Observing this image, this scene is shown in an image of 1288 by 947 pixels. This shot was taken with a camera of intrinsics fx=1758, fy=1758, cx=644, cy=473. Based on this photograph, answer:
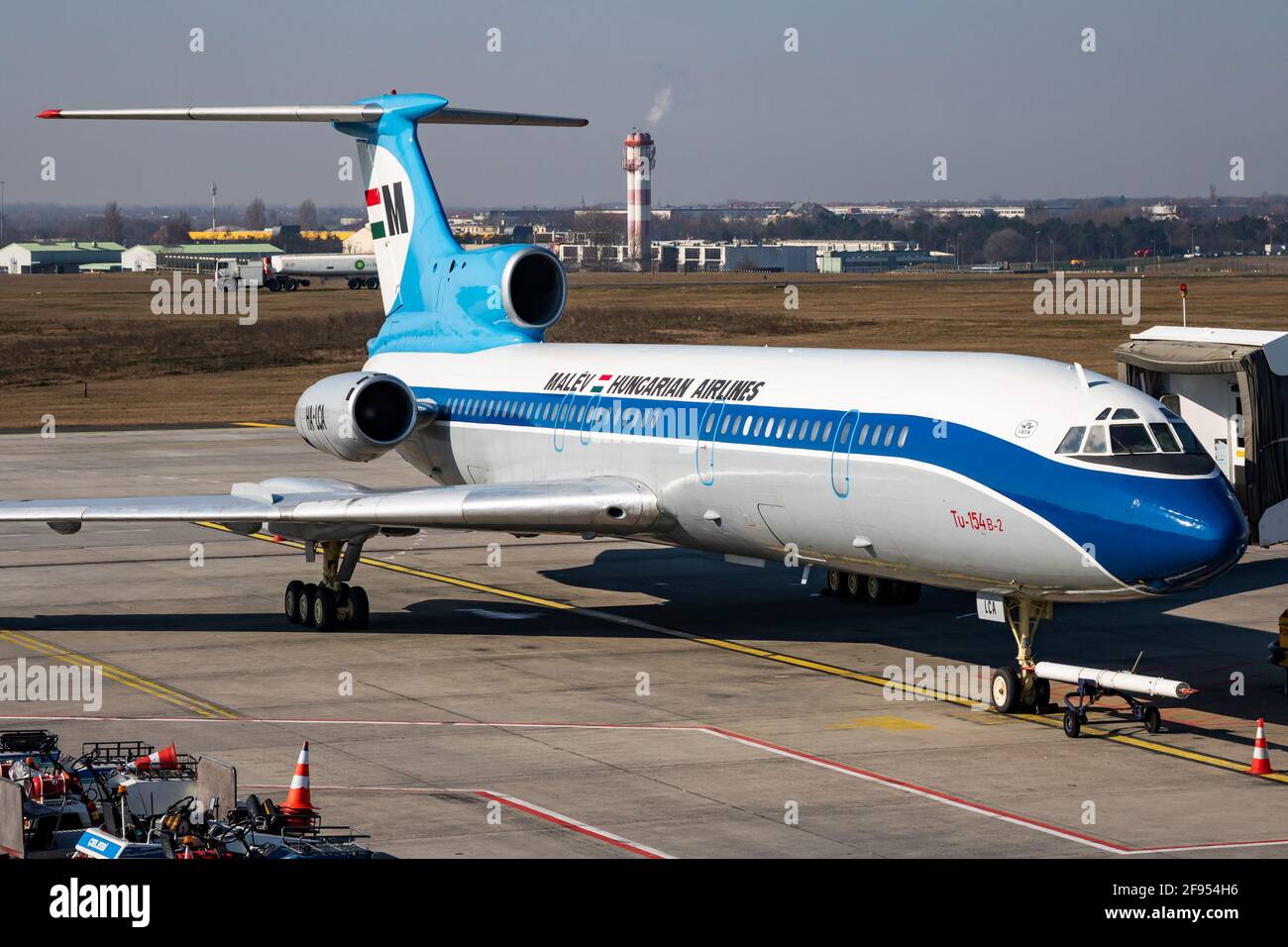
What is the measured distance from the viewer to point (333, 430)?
1127 inches

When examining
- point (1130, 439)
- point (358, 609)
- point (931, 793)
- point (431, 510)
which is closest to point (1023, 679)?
point (1130, 439)

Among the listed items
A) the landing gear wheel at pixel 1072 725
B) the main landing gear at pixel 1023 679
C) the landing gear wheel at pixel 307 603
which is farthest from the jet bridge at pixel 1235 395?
the landing gear wheel at pixel 307 603

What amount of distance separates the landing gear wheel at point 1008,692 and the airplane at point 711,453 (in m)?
0.04

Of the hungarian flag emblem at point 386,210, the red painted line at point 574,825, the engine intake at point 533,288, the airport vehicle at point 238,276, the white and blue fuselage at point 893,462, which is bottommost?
the red painted line at point 574,825

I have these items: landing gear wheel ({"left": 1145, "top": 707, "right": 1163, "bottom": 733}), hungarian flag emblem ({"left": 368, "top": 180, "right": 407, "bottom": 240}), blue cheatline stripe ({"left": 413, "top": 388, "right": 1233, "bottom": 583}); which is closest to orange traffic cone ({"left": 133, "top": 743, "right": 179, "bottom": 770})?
blue cheatline stripe ({"left": 413, "top": 388, "right": 1233, "bottom": 583})

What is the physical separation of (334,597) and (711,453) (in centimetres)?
632

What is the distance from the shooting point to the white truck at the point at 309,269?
141 meters

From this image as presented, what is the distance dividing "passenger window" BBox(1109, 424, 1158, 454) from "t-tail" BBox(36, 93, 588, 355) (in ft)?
42.1

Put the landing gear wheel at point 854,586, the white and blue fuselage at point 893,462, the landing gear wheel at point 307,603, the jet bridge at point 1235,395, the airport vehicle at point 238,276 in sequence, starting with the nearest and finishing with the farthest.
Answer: the white and blue fuselage at point 893,462 → the landing gear wheel at point 307,603 → the landing gear wheel at point 854,586 → the jet bridge at point 1235,395 → the airport vehicle at point 238,276

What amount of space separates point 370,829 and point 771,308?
106174 mm

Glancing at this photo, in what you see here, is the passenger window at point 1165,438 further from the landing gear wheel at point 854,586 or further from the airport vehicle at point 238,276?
the airport vehicle at point 238,276
